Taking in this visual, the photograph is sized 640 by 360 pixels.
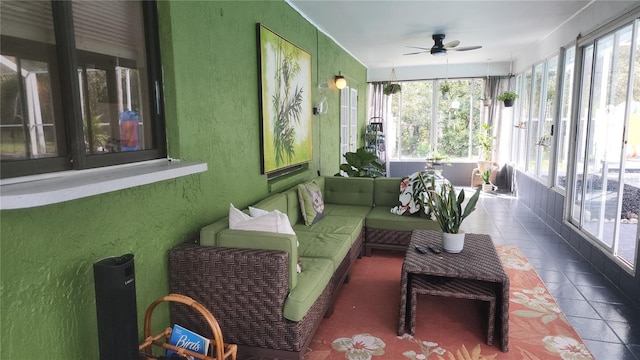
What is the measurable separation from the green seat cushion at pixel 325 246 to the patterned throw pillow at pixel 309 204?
303 mm

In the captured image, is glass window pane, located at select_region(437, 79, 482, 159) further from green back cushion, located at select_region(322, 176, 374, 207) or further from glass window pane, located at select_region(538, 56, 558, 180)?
green back cushion, located at select_region(322, 176, 374, 207)

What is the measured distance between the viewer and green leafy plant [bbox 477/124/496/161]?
27.1 feet

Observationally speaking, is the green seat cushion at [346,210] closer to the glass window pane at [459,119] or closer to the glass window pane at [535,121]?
the glass window pane at [535,121]

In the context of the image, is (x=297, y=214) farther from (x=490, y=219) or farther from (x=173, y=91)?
(x=490, y=219)

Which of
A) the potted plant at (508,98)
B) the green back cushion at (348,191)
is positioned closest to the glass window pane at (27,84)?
the green back cushion at (348,191)

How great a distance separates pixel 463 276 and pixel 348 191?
228 cm

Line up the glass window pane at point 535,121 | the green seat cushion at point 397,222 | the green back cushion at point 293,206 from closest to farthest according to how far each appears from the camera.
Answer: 1. the green back cushion at point 293,206
2. the green seat cushion at point 397,222
3. the glass window pane at point 535,121

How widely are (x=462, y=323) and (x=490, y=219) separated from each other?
323 centimetres

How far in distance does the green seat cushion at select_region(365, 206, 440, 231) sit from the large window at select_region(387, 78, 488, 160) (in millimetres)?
5460

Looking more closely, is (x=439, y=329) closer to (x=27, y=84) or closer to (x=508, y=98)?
(x=27, y=84)

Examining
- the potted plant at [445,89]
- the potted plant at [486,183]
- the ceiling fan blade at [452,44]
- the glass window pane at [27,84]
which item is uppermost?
the ceiling fan blade at [452,44]

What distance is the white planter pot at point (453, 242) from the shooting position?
8.89 ft

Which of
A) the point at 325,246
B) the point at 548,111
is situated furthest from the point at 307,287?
the point at 548,111

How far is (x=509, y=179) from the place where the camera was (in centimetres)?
809
